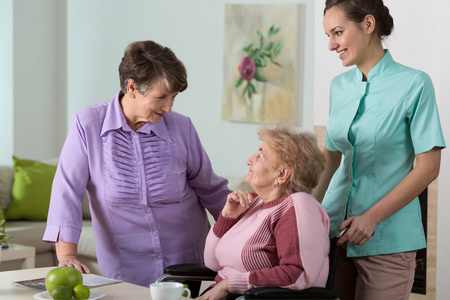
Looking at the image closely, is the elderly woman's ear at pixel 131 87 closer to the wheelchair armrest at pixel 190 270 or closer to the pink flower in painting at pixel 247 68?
the wheelchair armrest at pixel 190 270

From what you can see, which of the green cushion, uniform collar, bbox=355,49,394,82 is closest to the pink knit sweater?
uniform collar, bbox=355,49,394,82

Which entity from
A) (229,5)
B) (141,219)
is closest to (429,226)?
(141,219)

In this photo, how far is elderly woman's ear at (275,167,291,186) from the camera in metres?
2.11


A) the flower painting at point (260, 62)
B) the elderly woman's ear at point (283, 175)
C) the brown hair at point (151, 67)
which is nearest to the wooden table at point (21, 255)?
the flower painting at point (260, 62)

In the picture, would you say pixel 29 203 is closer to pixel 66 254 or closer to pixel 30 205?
pixel 30 205

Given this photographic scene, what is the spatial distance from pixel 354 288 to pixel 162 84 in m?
0.97

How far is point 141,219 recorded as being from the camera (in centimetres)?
234

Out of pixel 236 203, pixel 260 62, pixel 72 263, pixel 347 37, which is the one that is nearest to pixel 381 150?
pixel 347 37

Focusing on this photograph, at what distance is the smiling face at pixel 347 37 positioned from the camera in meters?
2.00

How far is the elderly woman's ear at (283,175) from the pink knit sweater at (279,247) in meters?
0.06

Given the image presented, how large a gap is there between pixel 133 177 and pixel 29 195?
9.14ft

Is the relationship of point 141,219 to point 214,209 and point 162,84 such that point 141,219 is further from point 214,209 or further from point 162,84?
point 162,84

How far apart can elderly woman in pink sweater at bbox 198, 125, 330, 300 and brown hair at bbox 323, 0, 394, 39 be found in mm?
417

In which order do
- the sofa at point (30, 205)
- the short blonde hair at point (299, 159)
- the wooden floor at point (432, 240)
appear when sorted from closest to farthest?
the short blonde hair at point (299, 159)
the wooden floor at point (432, 240)
the sofa at point (30, 205)
